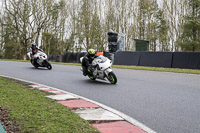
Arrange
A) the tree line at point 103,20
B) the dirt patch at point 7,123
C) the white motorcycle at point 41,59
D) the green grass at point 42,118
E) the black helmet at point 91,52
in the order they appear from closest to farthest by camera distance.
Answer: the dirt patch at point 7,123 < the green grass at point 42,118 < the black helmet at point 91,52 < the white motorcycle at point 41,59 < the tree line at point 103,20

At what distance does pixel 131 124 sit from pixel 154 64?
47.3 feet

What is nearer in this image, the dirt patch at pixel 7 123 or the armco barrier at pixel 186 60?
the dirt patch at pixel 7 123

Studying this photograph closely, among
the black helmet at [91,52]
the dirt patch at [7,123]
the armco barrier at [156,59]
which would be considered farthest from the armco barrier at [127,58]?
the dirt patch at [7,123]

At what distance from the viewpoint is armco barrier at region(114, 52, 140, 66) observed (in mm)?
19547

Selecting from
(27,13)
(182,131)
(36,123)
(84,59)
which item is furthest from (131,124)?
(27,13)

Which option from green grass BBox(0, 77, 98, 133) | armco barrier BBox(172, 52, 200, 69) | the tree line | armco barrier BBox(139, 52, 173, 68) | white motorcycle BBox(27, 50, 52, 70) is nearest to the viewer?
green grass BBox(0, 77, 98, 133)

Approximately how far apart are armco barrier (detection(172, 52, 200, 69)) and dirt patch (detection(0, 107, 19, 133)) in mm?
13928

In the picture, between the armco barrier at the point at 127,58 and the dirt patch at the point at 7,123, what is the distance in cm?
1591

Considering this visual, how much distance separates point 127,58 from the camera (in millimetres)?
20453

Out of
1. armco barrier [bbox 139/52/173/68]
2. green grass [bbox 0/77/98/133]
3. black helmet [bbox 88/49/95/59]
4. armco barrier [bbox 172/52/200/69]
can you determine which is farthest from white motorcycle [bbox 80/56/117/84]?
armco barrier [bbox 139/52/173/68]

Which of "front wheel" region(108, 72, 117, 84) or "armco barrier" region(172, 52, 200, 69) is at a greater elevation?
"armco barrier" region(172, 52, 200, 69)

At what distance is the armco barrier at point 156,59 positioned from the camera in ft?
55.9

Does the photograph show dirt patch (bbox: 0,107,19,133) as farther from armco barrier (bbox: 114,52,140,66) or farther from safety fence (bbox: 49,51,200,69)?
armco barrier (bbox: 114,52,140,66)

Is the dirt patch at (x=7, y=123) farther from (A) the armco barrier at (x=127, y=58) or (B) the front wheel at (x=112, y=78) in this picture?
(A) the armco barrier at (x=127, y=58)
